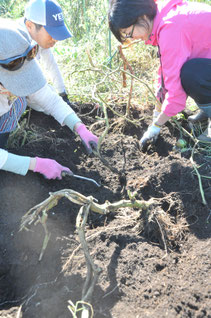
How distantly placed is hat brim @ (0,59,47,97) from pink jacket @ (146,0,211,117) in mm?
758

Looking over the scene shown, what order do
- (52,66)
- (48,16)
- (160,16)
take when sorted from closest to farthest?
(160,16) → (48,16) → (52,66)

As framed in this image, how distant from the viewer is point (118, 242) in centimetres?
155

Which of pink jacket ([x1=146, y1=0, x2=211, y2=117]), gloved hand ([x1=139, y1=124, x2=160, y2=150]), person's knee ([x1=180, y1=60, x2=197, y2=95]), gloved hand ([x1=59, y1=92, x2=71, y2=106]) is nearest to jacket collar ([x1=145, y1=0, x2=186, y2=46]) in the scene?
pink jacket ([x1=146, y1=0, x2=211, y2=117])

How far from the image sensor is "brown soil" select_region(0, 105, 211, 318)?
1303 mm

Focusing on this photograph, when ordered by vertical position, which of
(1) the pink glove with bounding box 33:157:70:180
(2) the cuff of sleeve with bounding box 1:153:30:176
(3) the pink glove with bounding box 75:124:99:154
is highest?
(2) the cuff of sleeve with bounding box 1:153:30:176

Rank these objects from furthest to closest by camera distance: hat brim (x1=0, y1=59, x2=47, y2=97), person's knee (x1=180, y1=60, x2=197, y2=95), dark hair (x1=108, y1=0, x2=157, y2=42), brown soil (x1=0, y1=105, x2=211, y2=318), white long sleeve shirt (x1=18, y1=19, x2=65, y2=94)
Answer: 1. white long sleeve shirt (x1=18, y1=19, x2=65, y2=94)
2. person's knee (x1=180, y1=60, x2=197, y2=95)
3. dark hair (x1=108, y1=0, x2=157, y2=42)
4. hat brim (x1=0, y1=59, x2=47, y2=97)
5. brown soil (x1=0, y1=105, x2=211, y2=318)

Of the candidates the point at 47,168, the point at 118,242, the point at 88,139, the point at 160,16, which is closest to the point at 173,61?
the point at 160,16

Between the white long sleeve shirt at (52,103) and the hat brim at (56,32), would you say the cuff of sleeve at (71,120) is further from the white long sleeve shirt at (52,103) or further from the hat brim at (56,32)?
the hat brim at (56,32)

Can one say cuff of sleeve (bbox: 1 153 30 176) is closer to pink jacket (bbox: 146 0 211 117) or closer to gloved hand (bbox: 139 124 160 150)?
gloved hand (bbox: 139 124 160 150)

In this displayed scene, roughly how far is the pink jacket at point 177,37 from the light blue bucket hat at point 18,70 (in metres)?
0.76

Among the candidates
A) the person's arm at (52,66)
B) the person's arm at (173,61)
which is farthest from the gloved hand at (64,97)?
the person's arm at (173,61)

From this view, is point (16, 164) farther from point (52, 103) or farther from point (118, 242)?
point (118, 242)

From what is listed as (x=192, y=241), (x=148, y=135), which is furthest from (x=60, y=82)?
(x=192, y=241)

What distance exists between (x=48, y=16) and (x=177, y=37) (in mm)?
916
